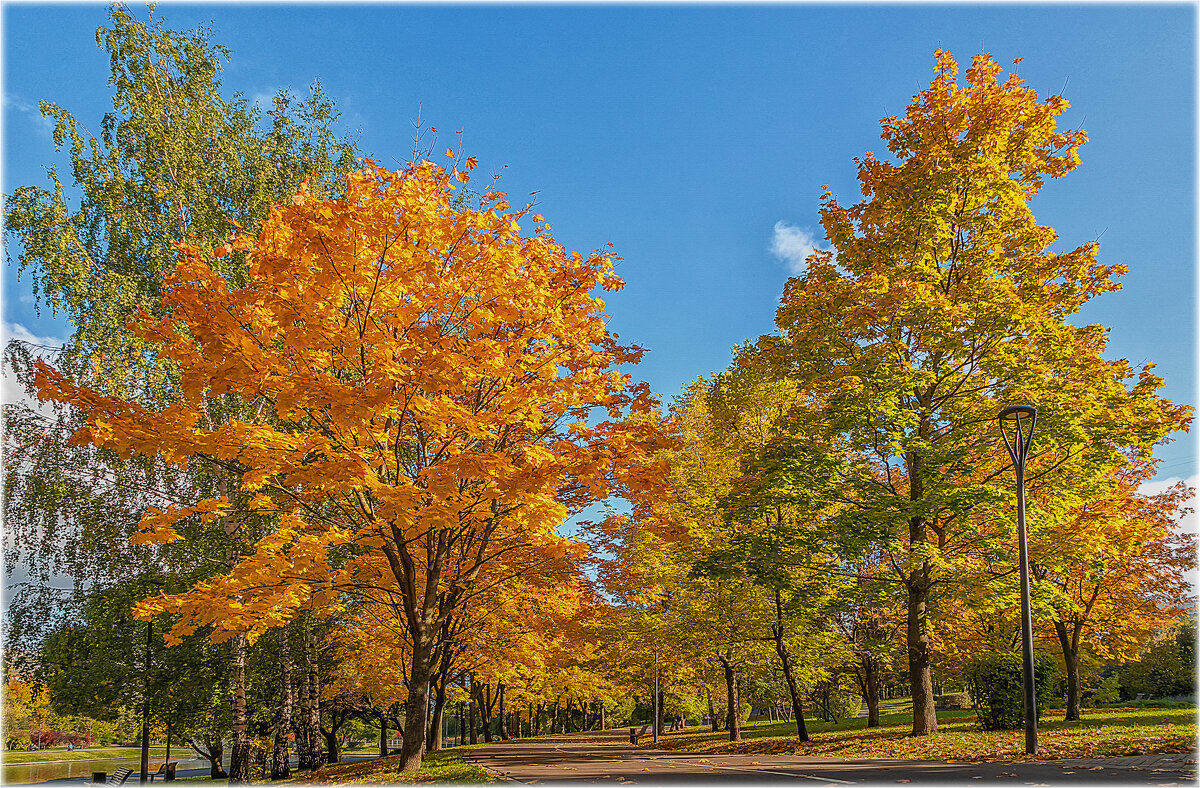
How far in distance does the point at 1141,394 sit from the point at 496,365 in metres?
11.9

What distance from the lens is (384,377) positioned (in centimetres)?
908

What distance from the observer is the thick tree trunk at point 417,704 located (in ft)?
38.9

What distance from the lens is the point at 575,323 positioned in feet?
36.7

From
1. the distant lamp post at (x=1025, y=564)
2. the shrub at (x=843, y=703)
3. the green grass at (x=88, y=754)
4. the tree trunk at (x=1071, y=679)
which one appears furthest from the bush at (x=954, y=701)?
the green grass at (x=88, y=754)

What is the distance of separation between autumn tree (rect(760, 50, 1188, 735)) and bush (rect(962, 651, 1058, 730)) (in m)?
1.91

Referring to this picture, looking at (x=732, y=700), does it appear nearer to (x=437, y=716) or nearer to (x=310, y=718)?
(x=437, y=716)

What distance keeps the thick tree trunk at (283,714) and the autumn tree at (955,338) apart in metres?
15.7

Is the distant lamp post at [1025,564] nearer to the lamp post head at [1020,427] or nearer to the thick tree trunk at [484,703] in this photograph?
the lamp post head at [1020,427]

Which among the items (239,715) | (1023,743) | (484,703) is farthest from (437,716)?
(1023,743)

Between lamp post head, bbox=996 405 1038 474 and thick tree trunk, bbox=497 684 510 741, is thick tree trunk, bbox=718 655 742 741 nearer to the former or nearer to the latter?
lamp post head, bbox=996 405 1038 474

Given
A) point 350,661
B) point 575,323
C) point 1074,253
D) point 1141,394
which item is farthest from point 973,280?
point 350,661

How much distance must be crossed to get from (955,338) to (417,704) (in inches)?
475

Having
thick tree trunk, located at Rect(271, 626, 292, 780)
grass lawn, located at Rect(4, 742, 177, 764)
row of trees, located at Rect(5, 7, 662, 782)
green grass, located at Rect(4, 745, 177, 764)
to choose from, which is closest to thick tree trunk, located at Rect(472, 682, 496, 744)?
row of trees, located at Rect(5, 7, 662, 782)

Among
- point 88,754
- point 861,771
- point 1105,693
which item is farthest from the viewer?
point 88,754
